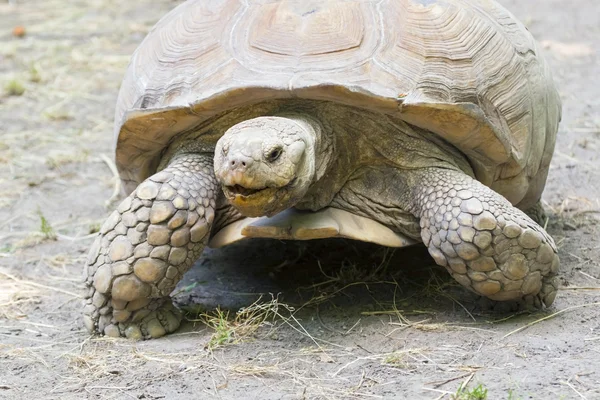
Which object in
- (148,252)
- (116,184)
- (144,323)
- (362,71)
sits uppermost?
(362,71)

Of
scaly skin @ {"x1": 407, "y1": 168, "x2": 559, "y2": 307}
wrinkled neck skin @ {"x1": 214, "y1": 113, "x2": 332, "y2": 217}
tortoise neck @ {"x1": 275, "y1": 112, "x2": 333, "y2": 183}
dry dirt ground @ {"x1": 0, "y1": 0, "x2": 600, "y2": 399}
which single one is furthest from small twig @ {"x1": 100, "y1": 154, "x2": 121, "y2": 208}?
scaly skin @ {"x1": 407, "y1": 168, "x2": 559, "y2": 307}

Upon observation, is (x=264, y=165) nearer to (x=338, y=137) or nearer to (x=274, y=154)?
(x=274, y=154)

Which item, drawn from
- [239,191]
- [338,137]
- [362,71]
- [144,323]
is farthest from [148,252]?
[362,71]

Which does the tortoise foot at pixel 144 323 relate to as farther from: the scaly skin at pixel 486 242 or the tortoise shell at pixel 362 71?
the scaly skin at pixel 486 242

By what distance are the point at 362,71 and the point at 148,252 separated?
118cm

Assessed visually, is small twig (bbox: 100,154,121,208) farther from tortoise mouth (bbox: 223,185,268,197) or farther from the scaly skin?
the scaly skin

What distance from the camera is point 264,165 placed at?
3176 mm

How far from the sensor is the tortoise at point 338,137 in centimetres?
354

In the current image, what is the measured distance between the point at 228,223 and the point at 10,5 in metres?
11.1

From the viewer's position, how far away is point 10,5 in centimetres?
1357

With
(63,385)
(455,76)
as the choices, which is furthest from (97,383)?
(455,76)

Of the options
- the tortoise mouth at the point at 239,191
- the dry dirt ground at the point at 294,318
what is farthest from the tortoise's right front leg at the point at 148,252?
the tortoise mouth at the point at 239,191

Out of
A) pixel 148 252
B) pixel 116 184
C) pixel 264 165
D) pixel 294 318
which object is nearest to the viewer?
pixel 264 165

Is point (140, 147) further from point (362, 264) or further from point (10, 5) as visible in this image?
point (10, 5)
